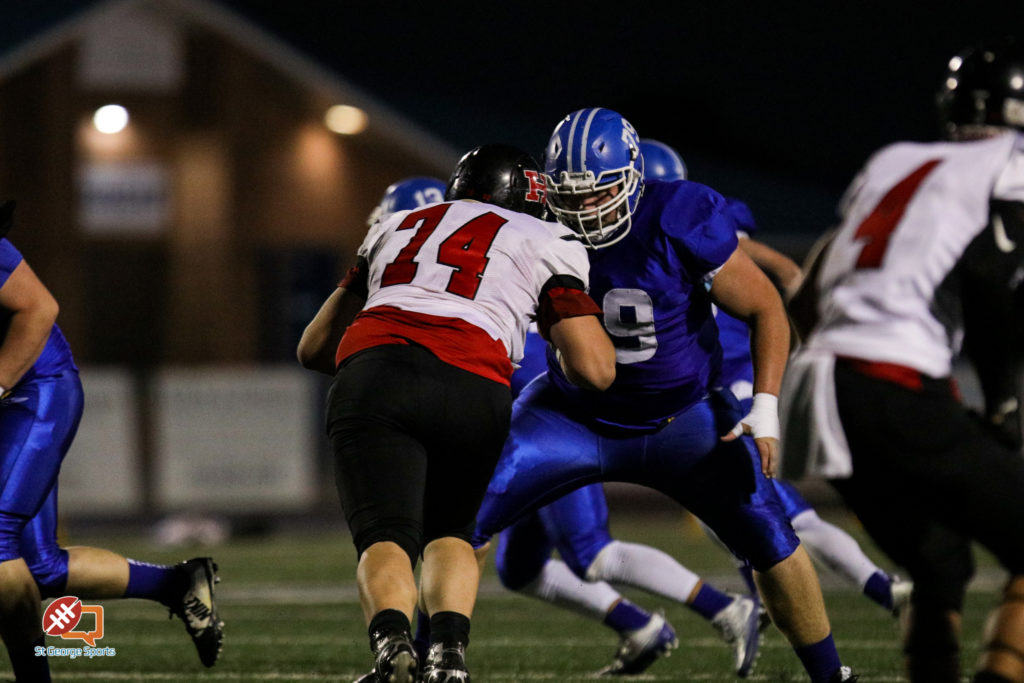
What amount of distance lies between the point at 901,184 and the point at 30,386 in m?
2.58

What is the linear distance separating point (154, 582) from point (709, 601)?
195cm

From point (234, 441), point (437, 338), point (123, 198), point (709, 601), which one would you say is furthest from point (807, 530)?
point (123, 198)

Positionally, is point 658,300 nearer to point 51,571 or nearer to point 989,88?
point 989,88

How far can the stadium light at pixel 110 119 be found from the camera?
64.0 ft

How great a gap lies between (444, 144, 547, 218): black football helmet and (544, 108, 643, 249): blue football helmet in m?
0.17

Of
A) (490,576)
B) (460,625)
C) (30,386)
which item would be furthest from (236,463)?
(460,625)

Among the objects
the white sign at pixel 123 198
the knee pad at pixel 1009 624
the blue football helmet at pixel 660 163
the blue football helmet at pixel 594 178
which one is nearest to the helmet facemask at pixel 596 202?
the blue football helmet at pixel 594 178

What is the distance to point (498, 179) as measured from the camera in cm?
397

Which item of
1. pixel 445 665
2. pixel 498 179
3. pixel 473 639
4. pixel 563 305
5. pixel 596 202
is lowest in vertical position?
pixel 473 639

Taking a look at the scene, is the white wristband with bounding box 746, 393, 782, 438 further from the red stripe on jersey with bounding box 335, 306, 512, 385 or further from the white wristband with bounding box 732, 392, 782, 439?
the red stripe on jersey with bounding box 335, 306, 512, 385

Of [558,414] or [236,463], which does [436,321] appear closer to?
[558,414]

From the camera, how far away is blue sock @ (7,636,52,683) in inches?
165

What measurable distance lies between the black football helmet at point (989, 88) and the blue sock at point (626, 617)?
252 cm

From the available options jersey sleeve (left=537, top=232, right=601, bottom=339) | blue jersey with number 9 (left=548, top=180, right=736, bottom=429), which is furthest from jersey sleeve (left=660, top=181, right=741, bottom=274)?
jersey sleeve (left=537, top=232, right=601, bottom=339)
